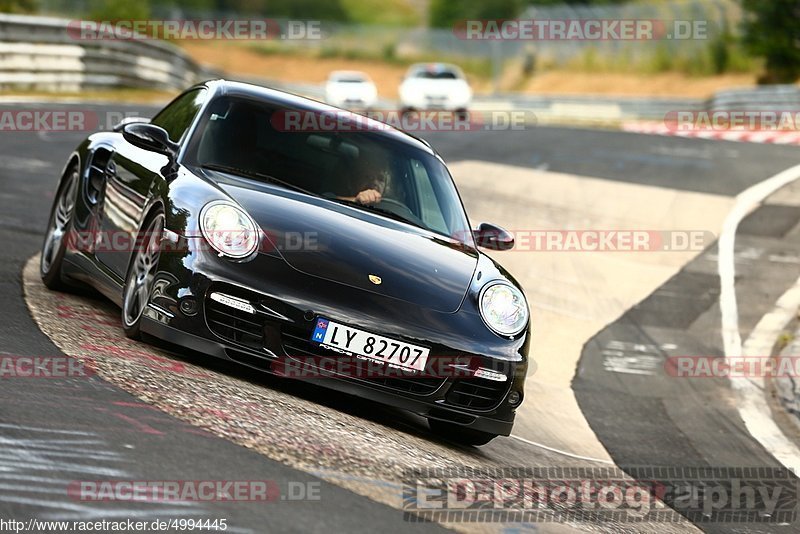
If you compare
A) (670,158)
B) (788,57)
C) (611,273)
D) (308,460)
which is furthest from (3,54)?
(788,57)

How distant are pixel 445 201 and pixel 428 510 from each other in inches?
119

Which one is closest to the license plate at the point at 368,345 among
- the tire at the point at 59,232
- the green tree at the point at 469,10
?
the tire at the point at 59,232

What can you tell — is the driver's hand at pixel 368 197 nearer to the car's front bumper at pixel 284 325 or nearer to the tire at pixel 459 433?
the car's front bumper at pixel 284 325

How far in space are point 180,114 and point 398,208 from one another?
1.38m

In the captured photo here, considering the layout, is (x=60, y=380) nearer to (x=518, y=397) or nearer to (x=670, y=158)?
(x=518, y=397)

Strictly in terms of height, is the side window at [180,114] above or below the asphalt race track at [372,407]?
above

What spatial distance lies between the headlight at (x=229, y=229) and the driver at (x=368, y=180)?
0.96 meters

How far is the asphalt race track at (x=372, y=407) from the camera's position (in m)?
4.14

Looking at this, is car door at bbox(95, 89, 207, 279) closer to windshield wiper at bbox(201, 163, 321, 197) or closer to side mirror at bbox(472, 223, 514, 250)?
windshield wiper at bbox(201, 163, 321, 197)

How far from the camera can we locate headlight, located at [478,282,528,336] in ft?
19.6

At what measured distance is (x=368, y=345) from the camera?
5.57 m

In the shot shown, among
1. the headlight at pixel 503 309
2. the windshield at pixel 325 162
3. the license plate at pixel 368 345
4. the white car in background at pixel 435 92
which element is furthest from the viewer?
the white car in background at pixel 435 92

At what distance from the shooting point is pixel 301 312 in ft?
18.1

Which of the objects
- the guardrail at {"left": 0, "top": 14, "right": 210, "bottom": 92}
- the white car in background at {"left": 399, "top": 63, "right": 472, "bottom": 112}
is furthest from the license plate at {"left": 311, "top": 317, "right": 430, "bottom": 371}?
the white car in background at {"left": 399, "top": 63, "right": 472, "bottom": 112}
